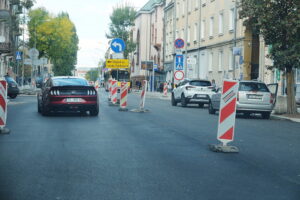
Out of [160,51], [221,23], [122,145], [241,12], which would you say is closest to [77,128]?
[122,145]

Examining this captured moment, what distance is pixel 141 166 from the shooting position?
8477 mm

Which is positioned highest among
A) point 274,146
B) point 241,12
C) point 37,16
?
point 37,16

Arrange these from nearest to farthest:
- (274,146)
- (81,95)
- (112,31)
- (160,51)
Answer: (274,146)
(81,95)
(160,51)
(112,31)

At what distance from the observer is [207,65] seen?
54812mm

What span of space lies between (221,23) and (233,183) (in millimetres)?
44371

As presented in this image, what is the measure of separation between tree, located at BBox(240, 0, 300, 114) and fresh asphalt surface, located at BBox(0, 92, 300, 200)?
9.85 meters

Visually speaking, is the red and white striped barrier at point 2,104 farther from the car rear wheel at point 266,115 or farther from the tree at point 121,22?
the tree at point 121,22

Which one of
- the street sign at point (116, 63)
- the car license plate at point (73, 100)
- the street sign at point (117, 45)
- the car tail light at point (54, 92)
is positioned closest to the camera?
the car tail light at point (54, 92)

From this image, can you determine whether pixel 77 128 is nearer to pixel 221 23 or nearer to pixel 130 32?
pixel 221 23

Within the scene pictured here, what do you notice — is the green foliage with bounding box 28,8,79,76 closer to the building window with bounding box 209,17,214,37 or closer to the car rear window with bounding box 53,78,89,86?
the building window with bounding box 209,17,214,37

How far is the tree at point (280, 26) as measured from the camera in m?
23.5

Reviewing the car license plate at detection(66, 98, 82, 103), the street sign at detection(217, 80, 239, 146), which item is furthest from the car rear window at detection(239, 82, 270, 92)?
the street sign at detection(217, 80, 239, 146)

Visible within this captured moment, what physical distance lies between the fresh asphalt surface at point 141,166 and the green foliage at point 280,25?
984 centimetres

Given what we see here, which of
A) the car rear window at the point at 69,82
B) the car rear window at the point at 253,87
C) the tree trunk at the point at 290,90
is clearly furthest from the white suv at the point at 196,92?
the car rear window at the point at 69,82
